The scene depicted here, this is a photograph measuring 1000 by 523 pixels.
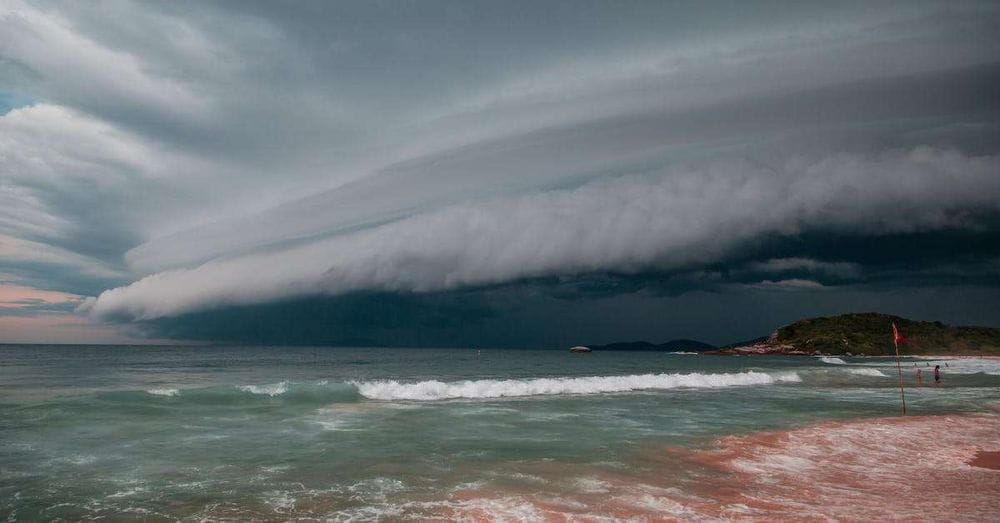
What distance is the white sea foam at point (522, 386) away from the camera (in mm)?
35156

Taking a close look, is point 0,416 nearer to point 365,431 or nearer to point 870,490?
point 365,431

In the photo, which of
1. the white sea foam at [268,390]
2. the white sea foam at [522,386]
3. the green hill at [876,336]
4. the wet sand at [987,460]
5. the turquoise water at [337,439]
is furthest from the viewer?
the green hill at [876,336]

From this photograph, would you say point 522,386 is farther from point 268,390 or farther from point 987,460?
point 987,460

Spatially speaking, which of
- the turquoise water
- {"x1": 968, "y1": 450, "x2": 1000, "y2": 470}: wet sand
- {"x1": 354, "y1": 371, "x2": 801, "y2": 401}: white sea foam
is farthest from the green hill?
{"x1": 968, "y1": 450, "x2": 1000, "y2": 470}: wet sand

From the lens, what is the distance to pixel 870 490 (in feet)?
41.9

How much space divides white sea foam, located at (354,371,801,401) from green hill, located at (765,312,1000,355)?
126423mm

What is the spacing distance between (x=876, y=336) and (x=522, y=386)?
547ft

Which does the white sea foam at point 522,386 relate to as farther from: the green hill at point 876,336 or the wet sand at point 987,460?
the green hill at point 876,336

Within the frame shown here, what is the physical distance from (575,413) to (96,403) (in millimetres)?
24942

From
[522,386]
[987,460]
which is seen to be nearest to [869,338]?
[522,386]

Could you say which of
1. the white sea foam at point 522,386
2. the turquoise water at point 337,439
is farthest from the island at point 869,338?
the turquoise water at point 337,439

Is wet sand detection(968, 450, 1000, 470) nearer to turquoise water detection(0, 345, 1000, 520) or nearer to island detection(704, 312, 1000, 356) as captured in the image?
turquoise water detection(0, 345, 1000, 520)

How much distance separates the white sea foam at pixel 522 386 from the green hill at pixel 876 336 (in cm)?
12642

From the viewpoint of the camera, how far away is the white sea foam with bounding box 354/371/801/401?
35156 mm
